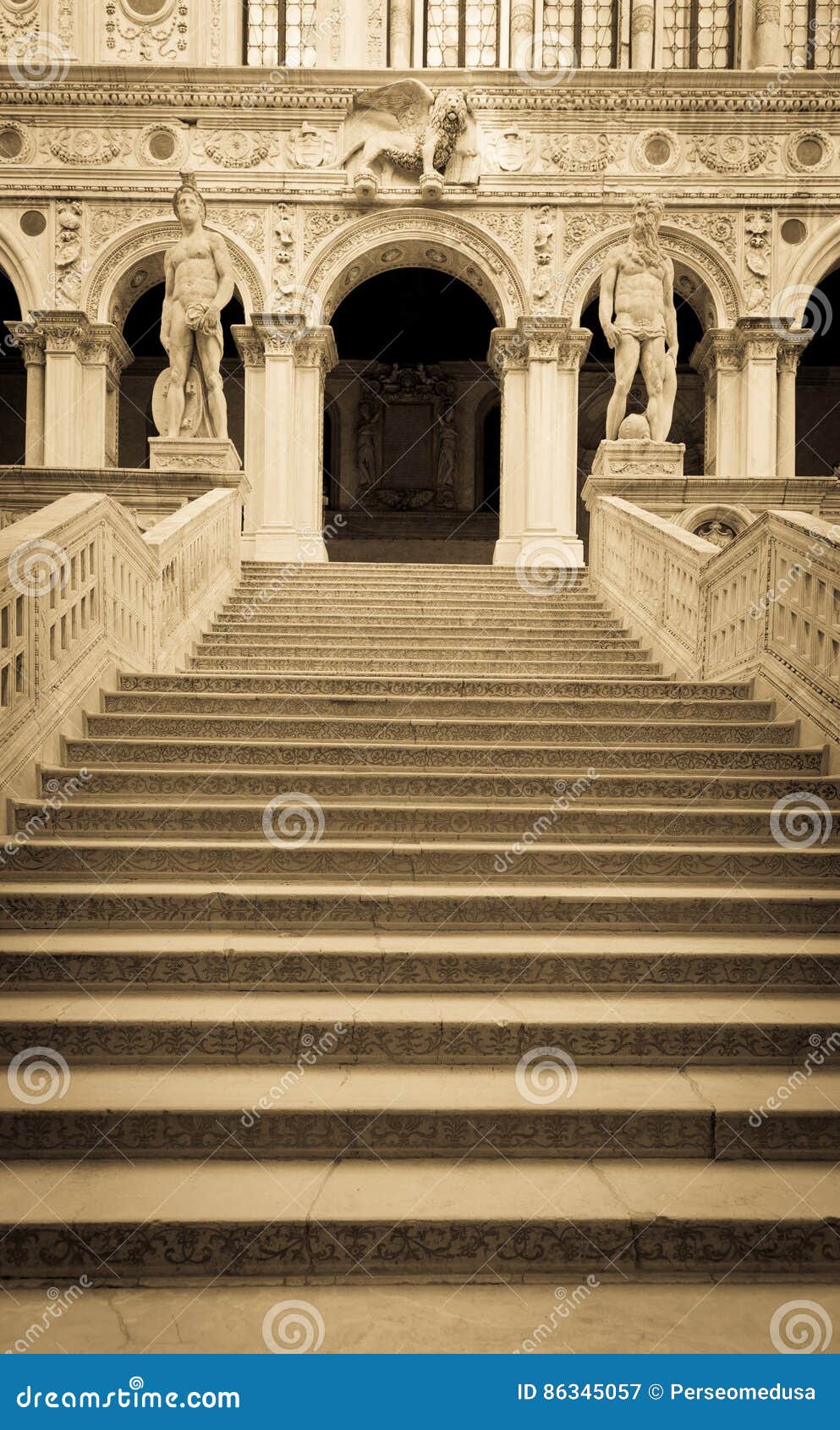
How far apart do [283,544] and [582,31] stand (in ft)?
33.0

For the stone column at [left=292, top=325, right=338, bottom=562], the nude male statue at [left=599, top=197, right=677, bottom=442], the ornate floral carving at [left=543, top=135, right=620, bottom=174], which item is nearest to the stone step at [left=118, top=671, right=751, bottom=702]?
the nude male statue at [left=599, top=197, right=677, bottom=442]

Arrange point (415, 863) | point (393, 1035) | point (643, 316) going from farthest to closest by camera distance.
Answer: point (643, 316), point (415, 863), point (393, 1035)

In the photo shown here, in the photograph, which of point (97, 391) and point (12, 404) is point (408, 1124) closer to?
point (97, 391)

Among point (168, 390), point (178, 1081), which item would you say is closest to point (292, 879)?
point (178, 1081)

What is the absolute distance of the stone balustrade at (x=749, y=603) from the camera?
6953 mm

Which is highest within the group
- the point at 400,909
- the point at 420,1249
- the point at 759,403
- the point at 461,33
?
the point at 461,33

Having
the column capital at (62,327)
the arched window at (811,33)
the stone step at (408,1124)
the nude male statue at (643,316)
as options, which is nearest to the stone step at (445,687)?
the stone step at (408,1124)

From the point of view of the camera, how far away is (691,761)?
6.71 meters

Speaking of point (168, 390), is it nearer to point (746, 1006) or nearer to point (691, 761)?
point (691, 761)

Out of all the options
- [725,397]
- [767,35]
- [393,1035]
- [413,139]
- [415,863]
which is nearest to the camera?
[393,1035]

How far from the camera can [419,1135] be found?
13.6 ft

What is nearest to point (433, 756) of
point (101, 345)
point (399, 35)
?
point (101, 345)

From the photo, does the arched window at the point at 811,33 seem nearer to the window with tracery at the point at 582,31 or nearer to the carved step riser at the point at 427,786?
the window with tracery at the point at 582,31

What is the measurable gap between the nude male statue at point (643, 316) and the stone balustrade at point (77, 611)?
5.94 m
